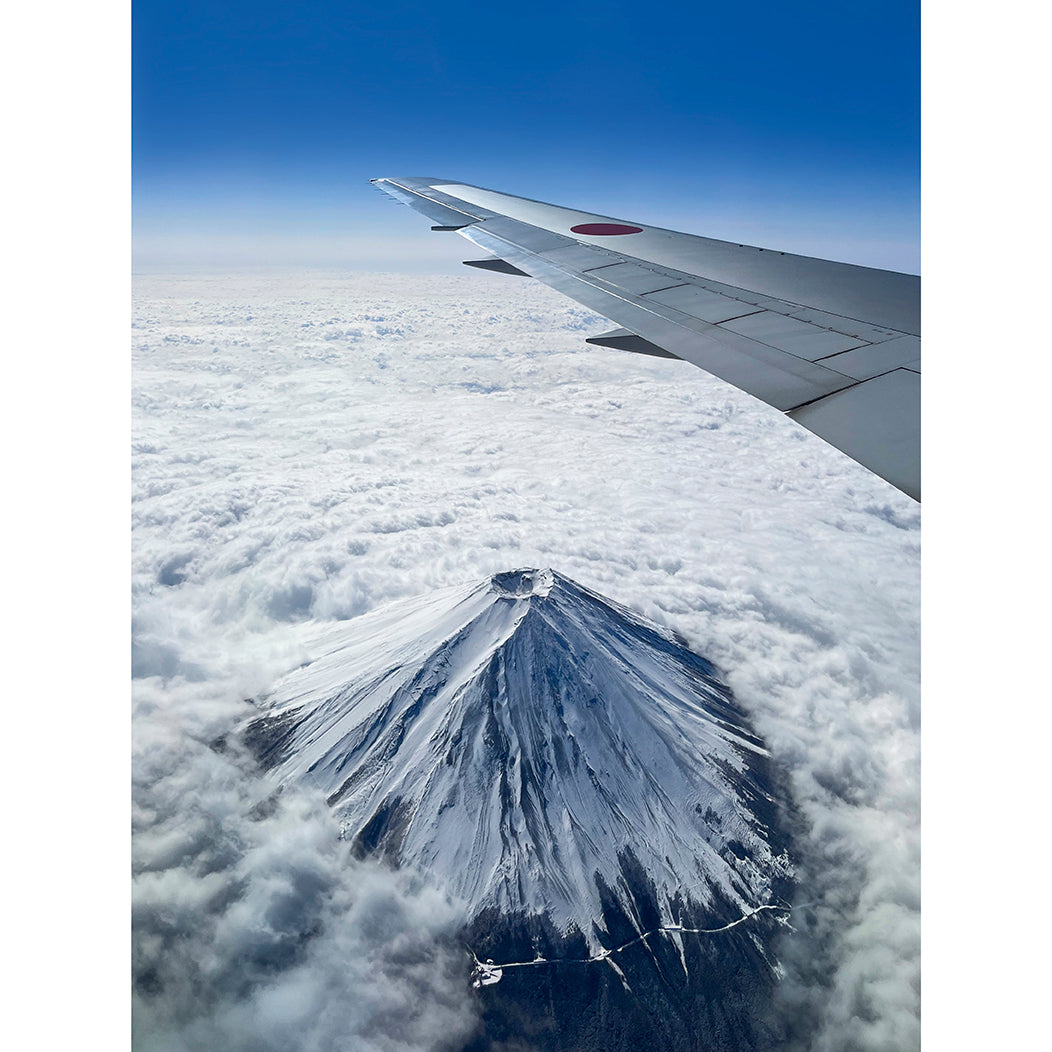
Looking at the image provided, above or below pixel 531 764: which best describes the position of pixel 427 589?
above

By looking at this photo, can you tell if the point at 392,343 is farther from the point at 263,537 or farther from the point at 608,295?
the point at 608,295

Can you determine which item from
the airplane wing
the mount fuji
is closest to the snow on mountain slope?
the mount fuji

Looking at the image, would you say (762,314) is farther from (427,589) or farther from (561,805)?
(427,589)

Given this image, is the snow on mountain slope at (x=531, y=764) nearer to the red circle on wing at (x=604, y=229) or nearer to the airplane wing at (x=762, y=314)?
the red circle on wing at (x=604, y=229)

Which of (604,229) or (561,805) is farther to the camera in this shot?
(561,805)

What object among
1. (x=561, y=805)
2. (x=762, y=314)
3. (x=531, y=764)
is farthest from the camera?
(x=531, y=764)

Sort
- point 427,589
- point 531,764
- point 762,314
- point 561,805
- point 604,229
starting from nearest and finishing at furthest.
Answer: point 762,314, point 604,229, point 561,805, point 531,764, point 427,589

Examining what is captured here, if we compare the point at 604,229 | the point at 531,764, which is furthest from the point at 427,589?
the point at 604,229
